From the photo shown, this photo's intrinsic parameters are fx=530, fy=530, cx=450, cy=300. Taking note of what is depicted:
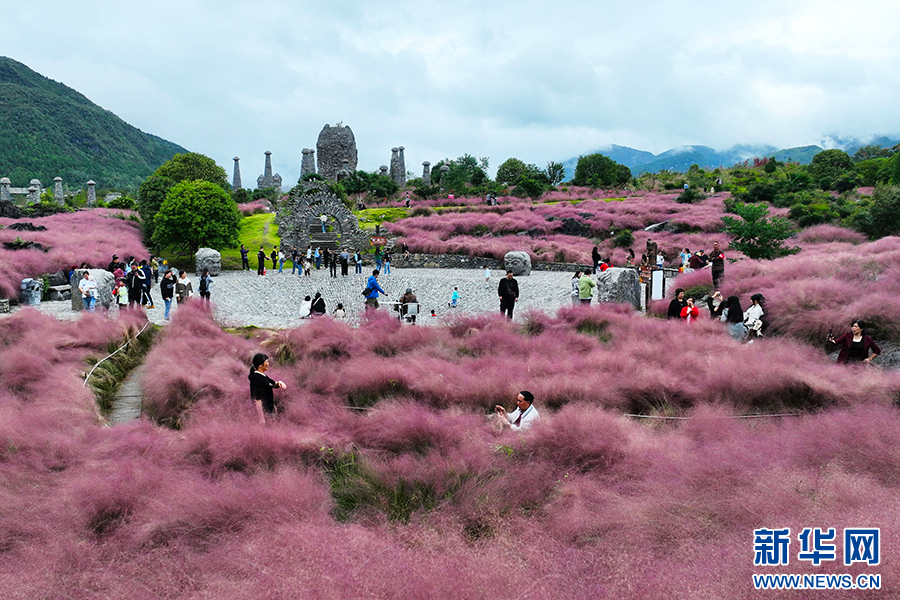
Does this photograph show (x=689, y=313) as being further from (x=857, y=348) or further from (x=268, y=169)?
(x=268, y=169)

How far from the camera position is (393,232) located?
35.9m

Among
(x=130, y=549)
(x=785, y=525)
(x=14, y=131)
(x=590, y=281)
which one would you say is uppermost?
(x=14, y=131)

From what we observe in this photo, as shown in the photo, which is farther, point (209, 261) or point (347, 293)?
point (209, 261)

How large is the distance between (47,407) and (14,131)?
109136 millimetres

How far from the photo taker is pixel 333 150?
65875mm

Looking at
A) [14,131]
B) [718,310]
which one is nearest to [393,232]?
[718,310]

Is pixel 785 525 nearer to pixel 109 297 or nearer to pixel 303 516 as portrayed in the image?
pixel 303 516

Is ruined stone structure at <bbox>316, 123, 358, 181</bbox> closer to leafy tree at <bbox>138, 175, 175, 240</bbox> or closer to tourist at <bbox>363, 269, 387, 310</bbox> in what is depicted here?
leafy tree at <bbox>138, 175, 175, 240</bbox>

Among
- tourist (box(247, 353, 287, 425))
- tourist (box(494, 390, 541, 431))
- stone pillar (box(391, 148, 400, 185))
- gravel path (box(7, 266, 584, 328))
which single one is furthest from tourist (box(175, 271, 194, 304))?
stone pillar (box(391, 148, 400, 185))

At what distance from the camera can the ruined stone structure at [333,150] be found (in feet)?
216

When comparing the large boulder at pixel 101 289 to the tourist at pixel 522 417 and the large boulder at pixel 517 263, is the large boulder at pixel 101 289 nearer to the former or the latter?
the tourist at pixel 522 417

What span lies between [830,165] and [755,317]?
47975mm

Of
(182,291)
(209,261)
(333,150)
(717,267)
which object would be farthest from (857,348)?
(333,150)

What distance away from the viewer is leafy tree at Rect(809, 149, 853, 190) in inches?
1738
